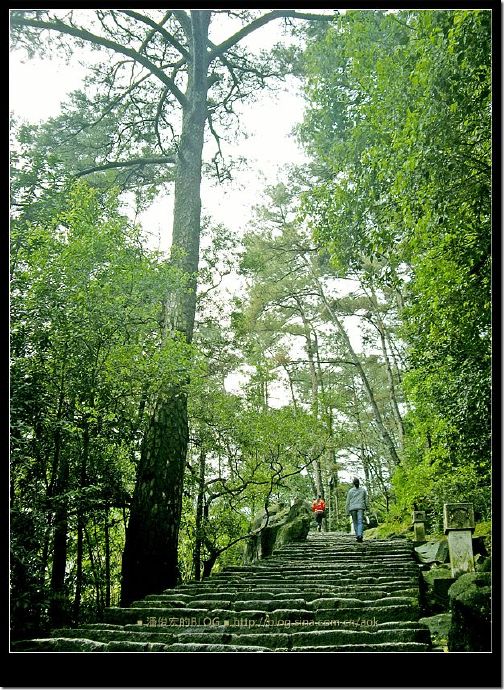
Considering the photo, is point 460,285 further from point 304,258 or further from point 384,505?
point 384,505

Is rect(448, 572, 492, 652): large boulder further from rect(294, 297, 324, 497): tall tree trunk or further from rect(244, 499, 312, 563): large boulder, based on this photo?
rect(294, 297, 324, 497): tall tree trunk

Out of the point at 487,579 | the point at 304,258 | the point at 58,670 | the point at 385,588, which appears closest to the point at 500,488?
the point at 487,579

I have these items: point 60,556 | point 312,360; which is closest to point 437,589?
point 60,556

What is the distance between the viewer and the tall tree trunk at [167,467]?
5.34m

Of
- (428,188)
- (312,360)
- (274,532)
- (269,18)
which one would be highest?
(269,18)

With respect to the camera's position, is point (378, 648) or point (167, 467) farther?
point (167, 467)

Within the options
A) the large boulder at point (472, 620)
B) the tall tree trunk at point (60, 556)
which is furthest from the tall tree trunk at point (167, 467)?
the large boulder at point (472, 620)

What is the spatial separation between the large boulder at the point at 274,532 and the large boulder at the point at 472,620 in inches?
210

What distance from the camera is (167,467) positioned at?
5738mm

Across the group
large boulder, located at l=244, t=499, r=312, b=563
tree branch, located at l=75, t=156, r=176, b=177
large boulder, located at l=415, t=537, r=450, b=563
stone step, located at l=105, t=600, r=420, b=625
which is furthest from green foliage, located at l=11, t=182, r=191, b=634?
large boulder, located at l=415, t=537, r=450, b=563

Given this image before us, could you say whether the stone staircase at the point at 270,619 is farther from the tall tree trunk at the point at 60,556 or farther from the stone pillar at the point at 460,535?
the tall tree trunk at the point at 60,556

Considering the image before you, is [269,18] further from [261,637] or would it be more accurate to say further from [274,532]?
[274,532]

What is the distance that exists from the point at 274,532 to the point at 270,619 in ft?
17.7

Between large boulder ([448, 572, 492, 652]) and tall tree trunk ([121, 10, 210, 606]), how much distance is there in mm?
3158
